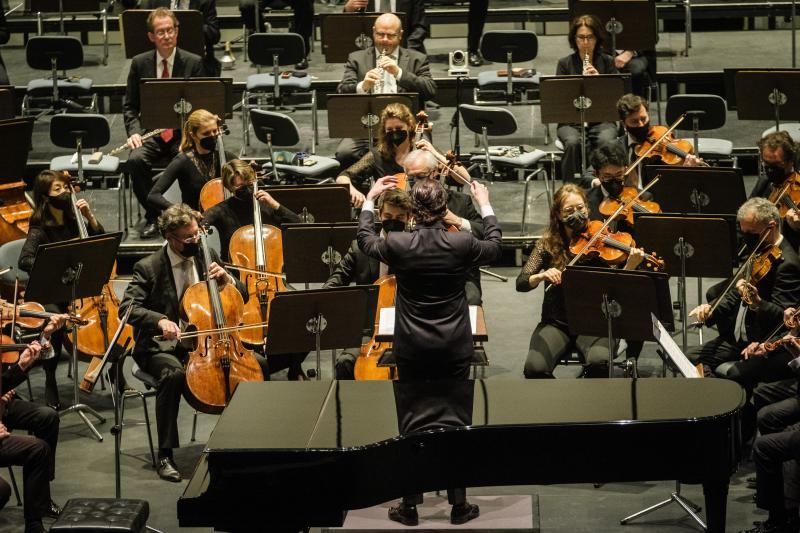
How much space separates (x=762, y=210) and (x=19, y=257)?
4.18 meters

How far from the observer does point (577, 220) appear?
6.99 meters

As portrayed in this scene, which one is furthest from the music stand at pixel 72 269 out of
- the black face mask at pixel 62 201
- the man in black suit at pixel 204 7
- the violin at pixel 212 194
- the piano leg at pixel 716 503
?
the man in black suit at pixel 204 7

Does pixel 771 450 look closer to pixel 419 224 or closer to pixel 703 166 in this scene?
pixel 419 224

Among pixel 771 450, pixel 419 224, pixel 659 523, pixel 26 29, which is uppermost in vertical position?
pixel 26 29

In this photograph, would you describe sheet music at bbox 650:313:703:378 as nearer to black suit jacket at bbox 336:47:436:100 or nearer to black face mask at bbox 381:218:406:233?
black face mask at bbox 381:218:406:233

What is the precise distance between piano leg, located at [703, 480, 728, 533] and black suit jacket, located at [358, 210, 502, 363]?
1192 millimetres

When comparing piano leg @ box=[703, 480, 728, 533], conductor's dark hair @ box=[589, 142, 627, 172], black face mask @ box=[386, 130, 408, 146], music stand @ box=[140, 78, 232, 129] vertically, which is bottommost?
piano leg @ box=[703, 480, 728, 533]

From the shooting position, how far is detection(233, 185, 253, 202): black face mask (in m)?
7.86

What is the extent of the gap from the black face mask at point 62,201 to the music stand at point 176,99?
5.05ft

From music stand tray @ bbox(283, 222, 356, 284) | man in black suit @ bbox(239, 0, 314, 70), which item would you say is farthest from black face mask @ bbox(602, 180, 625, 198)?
man in black suit @ bbox(239, 0, 314, 70)

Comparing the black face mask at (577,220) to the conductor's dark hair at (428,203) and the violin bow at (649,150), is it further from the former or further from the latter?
the conductor's dark hair at (428,203)

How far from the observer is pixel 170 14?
9555mm

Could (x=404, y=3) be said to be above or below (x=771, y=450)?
above

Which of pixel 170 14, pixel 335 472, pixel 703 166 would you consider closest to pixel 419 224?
pixel 335 472
